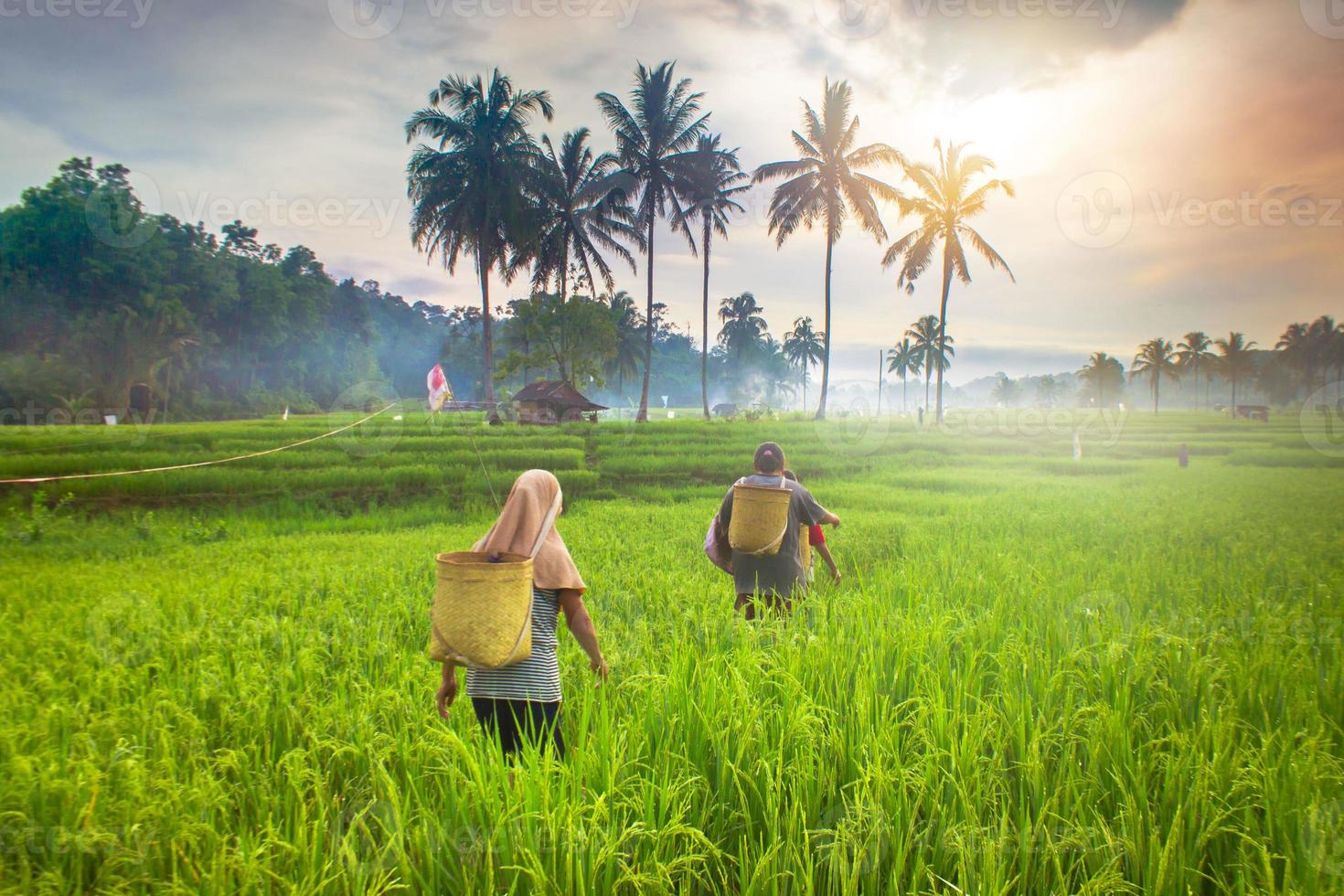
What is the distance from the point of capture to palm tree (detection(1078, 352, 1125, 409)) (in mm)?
83125

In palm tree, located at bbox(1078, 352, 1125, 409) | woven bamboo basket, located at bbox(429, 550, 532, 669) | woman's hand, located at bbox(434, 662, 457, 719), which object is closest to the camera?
woven bamboo basket, located at bbox(429, 550, 532, 669)

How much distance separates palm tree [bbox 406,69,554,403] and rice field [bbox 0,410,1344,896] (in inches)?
781

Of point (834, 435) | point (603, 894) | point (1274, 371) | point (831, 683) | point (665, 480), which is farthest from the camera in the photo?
point (1274, 371)

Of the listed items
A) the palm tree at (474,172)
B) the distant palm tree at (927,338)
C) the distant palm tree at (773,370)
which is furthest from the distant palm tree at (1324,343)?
the palm tree at (474,172)

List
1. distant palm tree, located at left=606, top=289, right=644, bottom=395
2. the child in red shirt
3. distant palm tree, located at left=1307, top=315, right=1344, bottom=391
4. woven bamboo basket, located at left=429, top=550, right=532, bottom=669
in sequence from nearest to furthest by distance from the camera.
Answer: woven bamboo basket, located at left=429, top=550, right=532, bottom=669
the child in red shirt
distant palm tree, located at left=1307, top=315, right=1344, bottom=391
distant palm tree, located at left=606, top=289, right=644, bottom=395

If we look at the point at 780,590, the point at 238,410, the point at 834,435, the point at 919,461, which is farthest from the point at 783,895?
the point at 238,410

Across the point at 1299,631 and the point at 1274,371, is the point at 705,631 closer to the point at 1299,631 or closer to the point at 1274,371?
the point at 1299,631

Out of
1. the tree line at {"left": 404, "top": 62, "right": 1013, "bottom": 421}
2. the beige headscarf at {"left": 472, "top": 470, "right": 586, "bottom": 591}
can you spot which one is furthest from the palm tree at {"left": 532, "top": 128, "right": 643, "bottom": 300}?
the beige headscarf at {"left": 472, "top": 470, "right": 586, "bottom": 591}

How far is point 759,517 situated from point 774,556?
45 centimetres

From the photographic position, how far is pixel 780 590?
13.2ft

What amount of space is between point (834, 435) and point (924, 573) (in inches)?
686

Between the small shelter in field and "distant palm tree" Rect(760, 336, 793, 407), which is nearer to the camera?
the small shelter in field

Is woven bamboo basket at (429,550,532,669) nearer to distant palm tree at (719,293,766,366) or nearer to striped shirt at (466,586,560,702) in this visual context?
striped shirt at (466,586,560,702)

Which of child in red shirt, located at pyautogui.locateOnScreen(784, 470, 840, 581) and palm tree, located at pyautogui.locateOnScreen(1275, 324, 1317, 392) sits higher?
palm tree, located at pyautogui.locateOnScreen(1275, 324, 1317, 392)
